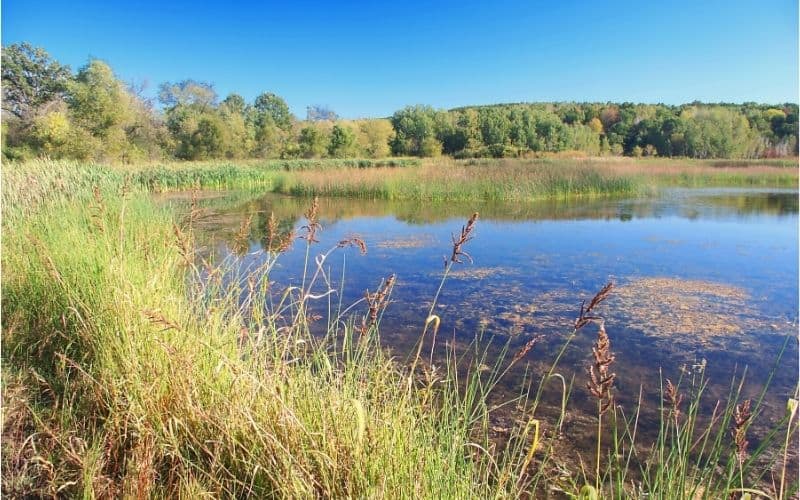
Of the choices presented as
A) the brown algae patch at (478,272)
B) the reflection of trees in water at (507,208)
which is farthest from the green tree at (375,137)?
the brown algae patch at (478,272)

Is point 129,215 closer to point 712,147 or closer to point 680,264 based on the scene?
point 680,264

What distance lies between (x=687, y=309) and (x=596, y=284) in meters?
0.99

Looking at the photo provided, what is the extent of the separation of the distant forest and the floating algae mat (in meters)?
25.0

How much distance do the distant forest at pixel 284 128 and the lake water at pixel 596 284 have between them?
1907 cm

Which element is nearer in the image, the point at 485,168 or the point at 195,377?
the point at 195,377

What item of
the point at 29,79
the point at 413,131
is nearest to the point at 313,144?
the point at 413,131

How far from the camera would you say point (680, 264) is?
6301 millimetres

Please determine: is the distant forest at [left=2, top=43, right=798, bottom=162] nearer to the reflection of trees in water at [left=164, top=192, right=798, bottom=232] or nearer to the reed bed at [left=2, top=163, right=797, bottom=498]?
the reflection of trees in water at [left=164, top=192, right=798, bottom=232]

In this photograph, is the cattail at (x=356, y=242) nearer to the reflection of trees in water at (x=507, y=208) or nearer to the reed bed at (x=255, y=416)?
the reed bed at (x=255, y=416)

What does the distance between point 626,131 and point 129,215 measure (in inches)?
2086

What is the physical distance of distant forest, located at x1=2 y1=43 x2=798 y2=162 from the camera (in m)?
24.6

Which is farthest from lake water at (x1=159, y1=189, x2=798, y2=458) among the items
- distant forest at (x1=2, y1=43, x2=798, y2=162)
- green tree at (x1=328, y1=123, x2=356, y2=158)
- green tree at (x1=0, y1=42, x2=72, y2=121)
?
green tree at (x1=328, y1=123, x2=356, y2=158)

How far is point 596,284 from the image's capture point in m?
5.37

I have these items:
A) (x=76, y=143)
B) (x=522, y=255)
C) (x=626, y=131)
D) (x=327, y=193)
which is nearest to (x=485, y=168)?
(x=327, y=193)
